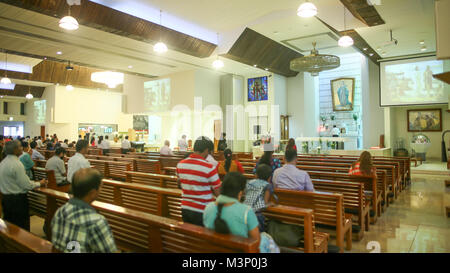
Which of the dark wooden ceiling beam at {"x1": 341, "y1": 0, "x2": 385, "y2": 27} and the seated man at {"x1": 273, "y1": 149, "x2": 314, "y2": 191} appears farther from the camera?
the dark wooden ceiling beam at {"x1": 341, "y1": 0, "x2": 385, "y2": 27}

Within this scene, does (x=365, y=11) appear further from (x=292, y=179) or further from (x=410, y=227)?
(x=292, y=179)

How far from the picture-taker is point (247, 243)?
5.42 ft

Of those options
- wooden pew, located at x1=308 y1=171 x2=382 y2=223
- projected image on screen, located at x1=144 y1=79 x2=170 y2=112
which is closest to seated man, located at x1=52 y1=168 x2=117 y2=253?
wooden pew, located at x1=308 y1=171 x2=382 y2=223

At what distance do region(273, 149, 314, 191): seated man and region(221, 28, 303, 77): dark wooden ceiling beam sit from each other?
7.04 metres

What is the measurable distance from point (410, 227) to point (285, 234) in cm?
271

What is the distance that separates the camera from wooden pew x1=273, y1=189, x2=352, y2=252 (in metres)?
3.29

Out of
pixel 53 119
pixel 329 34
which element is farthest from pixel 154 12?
pixel 53 119

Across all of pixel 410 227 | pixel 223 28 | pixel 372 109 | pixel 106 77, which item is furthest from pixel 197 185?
pixel 372 109

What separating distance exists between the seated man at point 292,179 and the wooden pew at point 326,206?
8cm

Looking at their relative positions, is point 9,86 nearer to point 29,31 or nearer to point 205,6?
point 29,31

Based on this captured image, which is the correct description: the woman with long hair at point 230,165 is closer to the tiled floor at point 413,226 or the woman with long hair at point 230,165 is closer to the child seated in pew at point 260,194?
the child seated in pew at point 260,194

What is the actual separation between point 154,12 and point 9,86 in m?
13.9

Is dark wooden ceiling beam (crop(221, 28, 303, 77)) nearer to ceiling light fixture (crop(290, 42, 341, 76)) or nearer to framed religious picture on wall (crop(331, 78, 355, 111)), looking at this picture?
ceiling light fixture (crop(290, 42, 341, 76))
